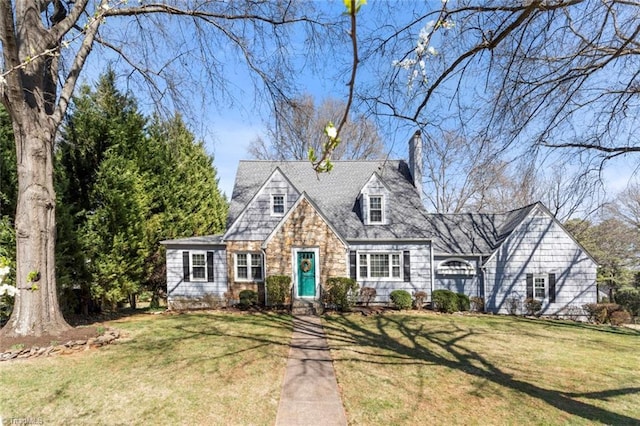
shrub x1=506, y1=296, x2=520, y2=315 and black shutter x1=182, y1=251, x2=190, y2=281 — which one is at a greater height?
black shutter x1=182, y1=251, x2=190, y2=281

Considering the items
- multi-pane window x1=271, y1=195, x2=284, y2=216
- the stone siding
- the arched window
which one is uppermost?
multi-pane window x1=271, y1=195, x2=284, y2=216

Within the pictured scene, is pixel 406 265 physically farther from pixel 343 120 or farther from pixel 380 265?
pixel 343 120

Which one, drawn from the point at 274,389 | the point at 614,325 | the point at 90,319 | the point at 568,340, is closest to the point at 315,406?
the point at 274,389

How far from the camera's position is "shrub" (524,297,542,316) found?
13.9m

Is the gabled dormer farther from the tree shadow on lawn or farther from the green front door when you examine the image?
the tree shadow on lawn

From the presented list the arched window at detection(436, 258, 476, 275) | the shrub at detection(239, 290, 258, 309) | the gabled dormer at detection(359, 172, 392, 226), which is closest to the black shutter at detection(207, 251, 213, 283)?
the shrub at detection(239, 290, 258, 309)

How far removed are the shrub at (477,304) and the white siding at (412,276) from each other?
1.96m

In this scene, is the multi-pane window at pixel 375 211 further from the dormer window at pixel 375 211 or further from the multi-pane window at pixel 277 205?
the multi-pane window at pixel 277 205

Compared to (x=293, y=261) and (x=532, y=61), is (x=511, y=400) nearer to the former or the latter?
(x=532, y=61)

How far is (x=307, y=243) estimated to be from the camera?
1399 cm

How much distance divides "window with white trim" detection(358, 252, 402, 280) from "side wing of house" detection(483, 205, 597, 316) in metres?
3.98

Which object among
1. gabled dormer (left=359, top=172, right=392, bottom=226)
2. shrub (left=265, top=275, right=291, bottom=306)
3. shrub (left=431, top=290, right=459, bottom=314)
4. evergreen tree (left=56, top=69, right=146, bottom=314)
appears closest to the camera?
evergreen tree (left=56, top=69, right=146, bottom=314)

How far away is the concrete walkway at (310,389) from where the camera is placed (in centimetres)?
471

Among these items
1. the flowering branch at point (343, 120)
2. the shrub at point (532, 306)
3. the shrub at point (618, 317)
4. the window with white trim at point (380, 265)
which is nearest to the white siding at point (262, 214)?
the window with white trim at point (380, 265)
